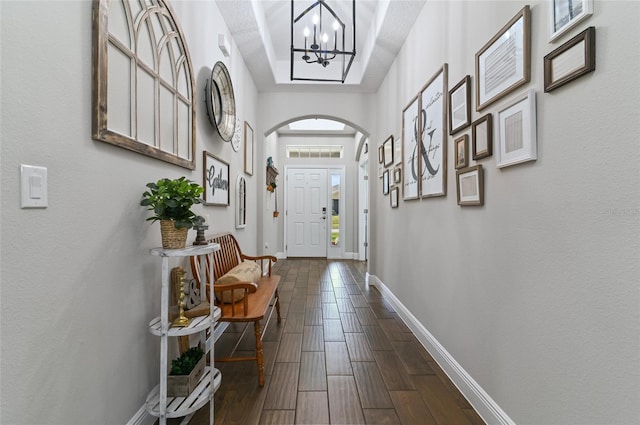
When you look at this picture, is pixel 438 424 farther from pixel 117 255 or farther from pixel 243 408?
pixel 117 255

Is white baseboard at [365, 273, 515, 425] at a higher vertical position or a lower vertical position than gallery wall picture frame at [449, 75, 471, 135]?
lower

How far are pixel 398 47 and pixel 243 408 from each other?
3.35m

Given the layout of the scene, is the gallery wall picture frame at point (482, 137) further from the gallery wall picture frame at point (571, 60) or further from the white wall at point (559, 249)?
the gallery wall picture frame at point (571, 60)

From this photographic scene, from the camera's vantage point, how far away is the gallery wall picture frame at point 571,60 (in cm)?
96

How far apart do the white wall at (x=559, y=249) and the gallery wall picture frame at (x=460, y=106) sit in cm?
6

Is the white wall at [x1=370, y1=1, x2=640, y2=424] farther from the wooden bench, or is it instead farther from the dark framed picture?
the dark framed picture

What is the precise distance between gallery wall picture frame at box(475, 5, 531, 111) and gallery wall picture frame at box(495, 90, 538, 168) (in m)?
0.09

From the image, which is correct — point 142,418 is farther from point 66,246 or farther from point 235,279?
point 66,246

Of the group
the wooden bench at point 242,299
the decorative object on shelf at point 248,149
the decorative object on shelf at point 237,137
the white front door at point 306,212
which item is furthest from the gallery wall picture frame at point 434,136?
the white front door at point 306,212

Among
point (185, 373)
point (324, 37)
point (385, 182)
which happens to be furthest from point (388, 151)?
point (185, 373)

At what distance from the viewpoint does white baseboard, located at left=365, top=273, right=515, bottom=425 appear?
1.47m

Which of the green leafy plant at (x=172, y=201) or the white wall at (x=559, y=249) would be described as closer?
the white wall at (x=559, y=249)

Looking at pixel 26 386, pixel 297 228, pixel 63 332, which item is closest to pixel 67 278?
pixel 63 332

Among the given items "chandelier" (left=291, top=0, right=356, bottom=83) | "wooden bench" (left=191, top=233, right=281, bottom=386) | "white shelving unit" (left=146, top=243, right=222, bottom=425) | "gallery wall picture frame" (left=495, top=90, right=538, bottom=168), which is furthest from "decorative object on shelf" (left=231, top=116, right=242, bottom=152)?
"gallery wall picture frame" (left=495, top=90, right=538, bottom=168)
